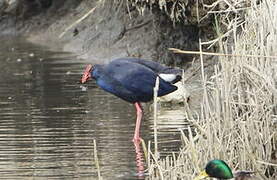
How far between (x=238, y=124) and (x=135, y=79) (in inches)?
116

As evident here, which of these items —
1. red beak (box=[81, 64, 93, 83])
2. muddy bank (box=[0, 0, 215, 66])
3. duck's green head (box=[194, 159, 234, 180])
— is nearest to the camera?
duck's green head (box=[194, 159, 234, 180])

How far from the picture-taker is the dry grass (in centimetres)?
763

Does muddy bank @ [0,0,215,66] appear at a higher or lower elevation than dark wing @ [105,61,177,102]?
higher

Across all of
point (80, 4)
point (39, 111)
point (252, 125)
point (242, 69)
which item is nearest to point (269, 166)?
point (252, 125)

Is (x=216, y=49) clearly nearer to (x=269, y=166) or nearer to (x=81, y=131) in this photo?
(x=81, y=131)

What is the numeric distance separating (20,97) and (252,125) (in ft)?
20.7

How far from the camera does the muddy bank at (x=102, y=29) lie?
1514cm

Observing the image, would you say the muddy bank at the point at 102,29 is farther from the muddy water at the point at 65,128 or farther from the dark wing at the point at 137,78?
the dark wing at the point at 137,78

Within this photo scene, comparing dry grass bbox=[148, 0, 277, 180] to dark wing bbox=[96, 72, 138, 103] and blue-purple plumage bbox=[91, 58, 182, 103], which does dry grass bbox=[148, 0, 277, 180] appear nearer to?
blue-purple plumage bbox=[91, 58, 182, 103]

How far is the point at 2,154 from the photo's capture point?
32.4 ft

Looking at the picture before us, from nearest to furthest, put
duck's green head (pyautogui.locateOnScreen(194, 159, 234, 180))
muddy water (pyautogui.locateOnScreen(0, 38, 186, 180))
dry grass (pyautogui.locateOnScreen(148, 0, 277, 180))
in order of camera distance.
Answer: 1. duck's green head (pyautogui.locateOnScreen(194, 159, 234, 180))
2. dry grass (pyautogui.locateOnScreen(148, 0, 277, 180))
3. muddy water (pyautogui.locateOnScreen(0, 38, 186, 180))

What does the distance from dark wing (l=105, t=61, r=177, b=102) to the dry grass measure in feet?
8.23

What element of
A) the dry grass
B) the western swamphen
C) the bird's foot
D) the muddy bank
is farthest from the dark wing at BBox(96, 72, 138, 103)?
the muddy bank

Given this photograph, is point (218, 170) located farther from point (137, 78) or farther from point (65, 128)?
point (65, 128)
